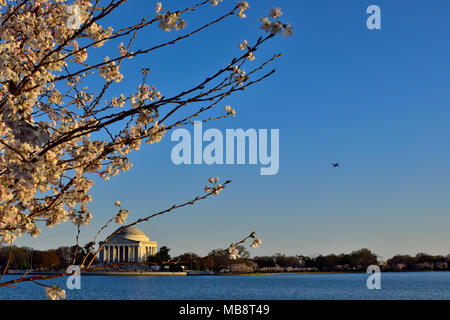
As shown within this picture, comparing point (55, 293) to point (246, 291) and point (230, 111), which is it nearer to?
point (230, 111)

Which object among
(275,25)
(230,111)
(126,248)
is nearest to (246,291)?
(126,248)

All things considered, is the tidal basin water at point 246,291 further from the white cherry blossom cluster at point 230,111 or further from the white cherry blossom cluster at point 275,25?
the white cherry blossom cluster at point 275,25

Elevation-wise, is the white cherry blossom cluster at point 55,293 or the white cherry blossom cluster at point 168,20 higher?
the white cherry blossom cluster at point 168,20

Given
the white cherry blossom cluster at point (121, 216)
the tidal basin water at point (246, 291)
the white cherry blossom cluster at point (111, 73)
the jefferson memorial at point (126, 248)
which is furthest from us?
the jefferson memorial at point (126, 248)

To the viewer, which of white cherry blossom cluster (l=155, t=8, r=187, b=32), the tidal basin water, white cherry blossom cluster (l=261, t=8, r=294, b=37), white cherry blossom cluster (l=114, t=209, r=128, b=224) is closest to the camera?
white cherry blossom cluster (l=261, t=8, r=294, b=37)

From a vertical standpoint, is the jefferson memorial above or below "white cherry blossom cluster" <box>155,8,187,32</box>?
below

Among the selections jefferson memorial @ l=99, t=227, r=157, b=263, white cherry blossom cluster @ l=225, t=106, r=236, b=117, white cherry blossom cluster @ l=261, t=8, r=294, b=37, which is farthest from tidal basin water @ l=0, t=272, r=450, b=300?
white cherry blossom cluster @ l=261, t=8, r=294, b=37

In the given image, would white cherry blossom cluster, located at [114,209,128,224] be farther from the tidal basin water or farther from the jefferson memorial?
the jefferson memorial

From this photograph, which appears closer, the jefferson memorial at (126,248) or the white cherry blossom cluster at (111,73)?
the white cherry blossom cluster at (111,73)

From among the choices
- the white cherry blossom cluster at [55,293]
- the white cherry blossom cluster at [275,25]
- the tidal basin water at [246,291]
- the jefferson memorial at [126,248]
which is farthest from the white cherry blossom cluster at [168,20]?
the jefferson memorial at [126,248]

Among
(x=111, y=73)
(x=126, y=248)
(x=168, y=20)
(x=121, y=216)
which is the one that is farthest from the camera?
(x=126, y=248)

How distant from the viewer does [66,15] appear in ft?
13.9
